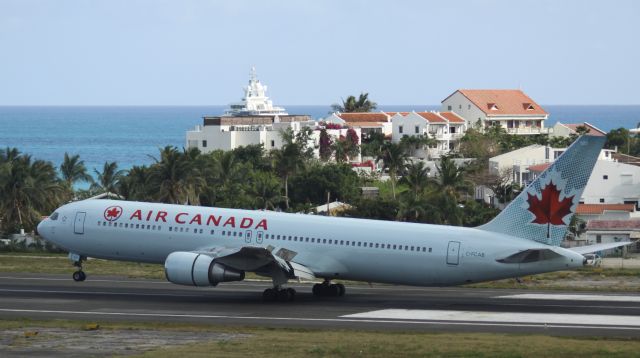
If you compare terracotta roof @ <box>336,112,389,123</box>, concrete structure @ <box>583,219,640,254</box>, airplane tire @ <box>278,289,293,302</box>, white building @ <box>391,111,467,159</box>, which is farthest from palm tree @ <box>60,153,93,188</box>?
airplane tire @ <box>278,289,293,302</box>

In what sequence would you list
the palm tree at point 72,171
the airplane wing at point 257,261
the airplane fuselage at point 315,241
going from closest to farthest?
the airplane fuselage at point 315,241 → the airplane wing at point 257,261 → the palm tree at point 72,171

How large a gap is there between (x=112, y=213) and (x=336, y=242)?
995 centimetres

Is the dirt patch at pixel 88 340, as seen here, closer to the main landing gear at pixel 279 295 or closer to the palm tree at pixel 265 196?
the main landing gear at pixel 279 295

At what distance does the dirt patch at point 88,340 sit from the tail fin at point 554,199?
12.3 meters

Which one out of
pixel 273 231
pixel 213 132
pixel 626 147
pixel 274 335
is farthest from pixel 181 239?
pixel 626 147

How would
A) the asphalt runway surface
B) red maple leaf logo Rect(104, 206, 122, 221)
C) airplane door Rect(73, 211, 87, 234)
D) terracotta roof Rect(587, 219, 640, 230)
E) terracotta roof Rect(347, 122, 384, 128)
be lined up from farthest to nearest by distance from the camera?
terracotta roof Rect(347, 122, 384, 128) < terracotta roof Rect(587, 219, 640, 230) < airplane door Rect(73, 211, 87, 234) < red maple leaf logo Rect(104, 206, 122, 221) < the asphalt runway surface

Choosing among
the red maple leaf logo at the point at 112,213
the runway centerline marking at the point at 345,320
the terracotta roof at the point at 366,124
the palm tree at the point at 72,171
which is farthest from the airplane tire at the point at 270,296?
the terracotta roof at the point at 366,124

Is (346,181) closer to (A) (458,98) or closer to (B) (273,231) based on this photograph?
(B) (273,231)

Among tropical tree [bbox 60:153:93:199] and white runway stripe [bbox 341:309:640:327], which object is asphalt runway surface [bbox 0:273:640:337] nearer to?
white runway stripe [bbox 341:309:640:327]

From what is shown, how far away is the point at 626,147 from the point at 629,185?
62.7 m

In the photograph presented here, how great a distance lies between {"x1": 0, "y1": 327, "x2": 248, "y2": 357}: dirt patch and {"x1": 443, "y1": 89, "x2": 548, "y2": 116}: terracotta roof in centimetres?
15637

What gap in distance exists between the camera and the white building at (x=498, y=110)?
18888 centimetres

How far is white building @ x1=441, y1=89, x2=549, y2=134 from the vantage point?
189m

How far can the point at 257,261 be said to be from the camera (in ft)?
142
